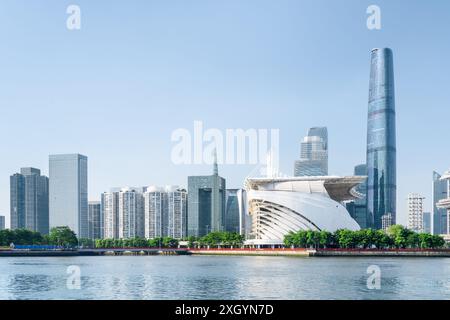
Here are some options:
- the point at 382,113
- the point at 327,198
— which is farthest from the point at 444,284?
the point at 382,113

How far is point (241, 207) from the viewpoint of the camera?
101812 mm

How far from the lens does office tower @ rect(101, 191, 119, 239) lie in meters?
108

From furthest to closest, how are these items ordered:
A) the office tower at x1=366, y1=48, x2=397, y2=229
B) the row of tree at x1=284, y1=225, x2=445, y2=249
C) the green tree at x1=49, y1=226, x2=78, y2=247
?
the office tower at x1=366, y1=48, x2=397, y2=229
the green tree at x1=49, y1=226, x2=78, y2=247
the row of tree at x1=284, y1=225, x2=445, y2=249

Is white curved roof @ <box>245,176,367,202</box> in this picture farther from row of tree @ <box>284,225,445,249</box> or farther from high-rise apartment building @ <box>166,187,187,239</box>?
high-rise apartment building @ <box>166,187,187,239</box>

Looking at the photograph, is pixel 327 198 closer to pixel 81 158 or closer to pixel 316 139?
pixel 81 158

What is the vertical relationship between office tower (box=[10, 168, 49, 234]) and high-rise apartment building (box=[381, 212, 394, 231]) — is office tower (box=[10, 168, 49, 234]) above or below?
above

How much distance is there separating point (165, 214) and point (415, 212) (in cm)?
7835

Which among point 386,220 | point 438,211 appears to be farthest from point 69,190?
point 438,211

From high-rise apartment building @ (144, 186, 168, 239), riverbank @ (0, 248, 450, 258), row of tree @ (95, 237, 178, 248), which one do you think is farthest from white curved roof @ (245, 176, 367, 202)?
high-rise apartment building @ (144, 186, 168, 239)

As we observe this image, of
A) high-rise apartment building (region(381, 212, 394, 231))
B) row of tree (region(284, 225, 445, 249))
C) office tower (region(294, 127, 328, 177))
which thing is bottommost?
high-rise apartment building (region(381, 212, 394, 231))

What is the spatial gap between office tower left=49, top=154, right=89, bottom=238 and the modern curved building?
34.6m

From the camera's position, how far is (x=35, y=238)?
77.9 metres

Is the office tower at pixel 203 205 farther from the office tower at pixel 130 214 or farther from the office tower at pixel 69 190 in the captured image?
the office tower at pixel 69 190

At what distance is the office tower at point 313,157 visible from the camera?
128625 mm
